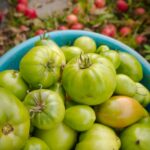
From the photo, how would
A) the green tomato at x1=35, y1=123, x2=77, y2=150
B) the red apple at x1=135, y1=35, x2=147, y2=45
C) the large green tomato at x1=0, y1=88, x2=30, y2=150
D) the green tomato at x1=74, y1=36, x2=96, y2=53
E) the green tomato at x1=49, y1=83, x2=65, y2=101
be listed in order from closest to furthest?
the large green tomato at x1=0, y1=88, x2=30, y2=150 < the green tomato at x1=35, y1=123, x2=77, y2=150 < the green tomato at x1=49, y1=83, x2=65, y2=101 < the green tomato at x1=74, y1=36, x2=96, y2=53 < the red apple at x1=135, y1=35, x2=147, y2=45

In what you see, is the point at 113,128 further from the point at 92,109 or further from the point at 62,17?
the point at 62,17

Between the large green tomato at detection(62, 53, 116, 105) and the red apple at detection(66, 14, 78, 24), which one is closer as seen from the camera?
the large green tomato at detection(62, 53, 116, 105)

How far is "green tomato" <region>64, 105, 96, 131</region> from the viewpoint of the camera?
1453mm

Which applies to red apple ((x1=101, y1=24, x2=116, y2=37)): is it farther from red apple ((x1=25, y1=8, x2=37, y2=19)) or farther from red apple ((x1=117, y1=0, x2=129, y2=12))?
red apple ((x1=25, y1=8, x2=37, y2=19))

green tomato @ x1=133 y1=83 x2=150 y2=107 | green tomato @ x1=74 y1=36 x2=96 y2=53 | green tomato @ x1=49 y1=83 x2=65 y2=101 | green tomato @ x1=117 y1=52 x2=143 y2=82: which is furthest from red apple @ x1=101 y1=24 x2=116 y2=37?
green tomato @ x1=49 y1=83 x2=65 y2=101

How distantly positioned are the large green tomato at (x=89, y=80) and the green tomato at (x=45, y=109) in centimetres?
10

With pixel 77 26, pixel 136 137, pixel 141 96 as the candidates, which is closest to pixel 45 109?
pixel 136 137

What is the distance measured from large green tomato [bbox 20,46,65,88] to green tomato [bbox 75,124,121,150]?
0.87 feet

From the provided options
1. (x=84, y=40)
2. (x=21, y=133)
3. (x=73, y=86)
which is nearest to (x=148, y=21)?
(x=84, y=40)

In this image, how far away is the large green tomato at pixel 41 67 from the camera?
4.99 ft

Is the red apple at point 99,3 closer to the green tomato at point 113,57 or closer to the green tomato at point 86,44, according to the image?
the green tomato at point 86,44

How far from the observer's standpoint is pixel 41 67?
4.99ft

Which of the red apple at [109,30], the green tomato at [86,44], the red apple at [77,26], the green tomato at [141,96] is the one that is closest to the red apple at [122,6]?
the red apple at [109,30]

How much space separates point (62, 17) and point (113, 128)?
150 cm
